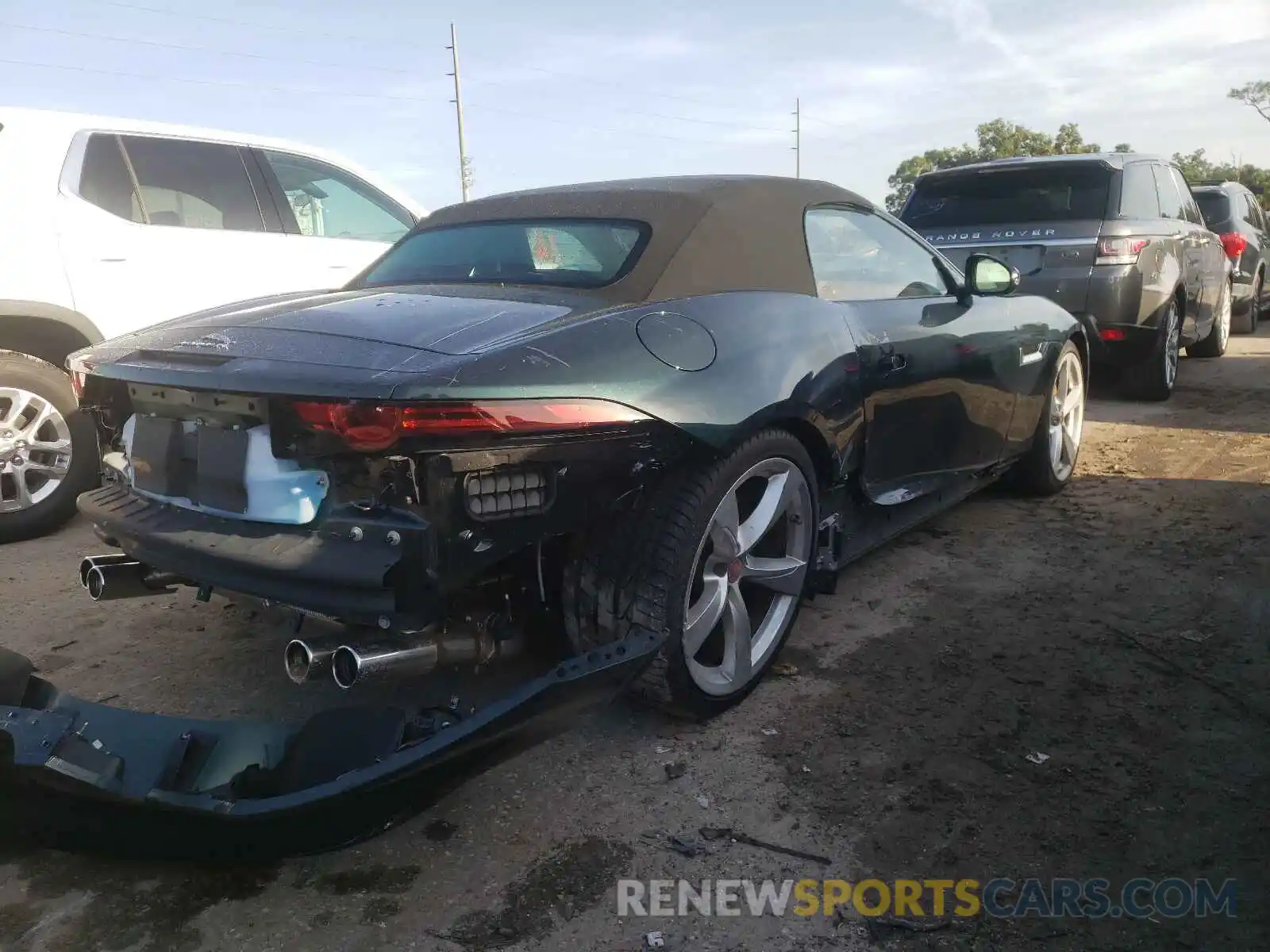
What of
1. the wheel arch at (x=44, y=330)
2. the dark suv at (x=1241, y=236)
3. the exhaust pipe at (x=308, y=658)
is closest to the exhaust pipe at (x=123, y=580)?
the exhaust pipe at (x=308, y=658)

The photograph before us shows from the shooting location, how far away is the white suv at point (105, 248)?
4.62 metres

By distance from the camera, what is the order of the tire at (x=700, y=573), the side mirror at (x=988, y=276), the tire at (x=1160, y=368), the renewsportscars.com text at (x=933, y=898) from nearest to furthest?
the renewsportscars.com text at (x=933, y=898) < the tire at (x=700, y=573) < the side mirror at (x=988, y=276) < the tire at (x=1160, y=368)

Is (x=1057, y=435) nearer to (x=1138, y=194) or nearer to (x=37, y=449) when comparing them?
(x=1138, y=194)

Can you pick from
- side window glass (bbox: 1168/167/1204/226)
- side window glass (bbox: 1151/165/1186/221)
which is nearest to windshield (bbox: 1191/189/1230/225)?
side window glass (bbox: 1168/167/1204/226)

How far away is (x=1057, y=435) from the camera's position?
16.7ft

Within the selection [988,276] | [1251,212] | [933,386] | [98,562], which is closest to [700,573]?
[933,386]

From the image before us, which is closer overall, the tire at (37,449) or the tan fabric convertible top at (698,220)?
the tan fabric convertible top at (698,220)

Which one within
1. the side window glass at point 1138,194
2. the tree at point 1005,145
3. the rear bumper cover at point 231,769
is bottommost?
the rear bumper cover at point 231,769

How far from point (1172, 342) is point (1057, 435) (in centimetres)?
332

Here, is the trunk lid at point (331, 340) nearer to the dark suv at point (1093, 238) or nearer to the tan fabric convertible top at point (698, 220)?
the tan fabric convertible top at point (698, 220)

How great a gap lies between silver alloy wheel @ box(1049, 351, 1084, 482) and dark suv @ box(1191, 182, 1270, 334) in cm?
669

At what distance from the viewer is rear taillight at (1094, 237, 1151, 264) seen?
6.84 meters

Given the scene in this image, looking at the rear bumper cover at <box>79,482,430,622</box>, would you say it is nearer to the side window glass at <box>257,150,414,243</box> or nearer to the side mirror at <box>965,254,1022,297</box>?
the side mirror at <box>965,254,1022,297</box>

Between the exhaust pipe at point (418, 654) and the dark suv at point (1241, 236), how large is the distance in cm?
1065
